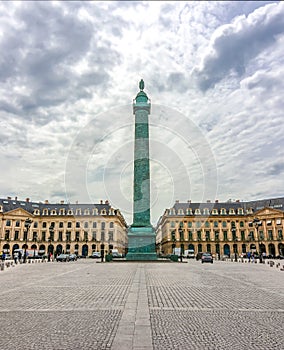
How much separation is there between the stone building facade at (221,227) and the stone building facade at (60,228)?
701 inches

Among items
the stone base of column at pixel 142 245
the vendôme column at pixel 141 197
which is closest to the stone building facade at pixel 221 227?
the vendôme column at pixel 141 197

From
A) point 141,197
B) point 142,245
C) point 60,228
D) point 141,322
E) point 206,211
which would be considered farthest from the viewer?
point 206,211

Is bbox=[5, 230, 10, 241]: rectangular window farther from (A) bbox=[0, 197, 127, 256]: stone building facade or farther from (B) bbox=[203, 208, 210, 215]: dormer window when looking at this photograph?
(B) bbox=[203, 208, 210, 215]: dormer window

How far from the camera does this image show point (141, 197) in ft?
160

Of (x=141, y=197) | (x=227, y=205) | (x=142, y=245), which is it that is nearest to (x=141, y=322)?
(x=142, y=245)

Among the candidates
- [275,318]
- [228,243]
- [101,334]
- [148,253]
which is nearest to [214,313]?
[275,318]

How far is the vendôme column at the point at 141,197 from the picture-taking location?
1810 inches

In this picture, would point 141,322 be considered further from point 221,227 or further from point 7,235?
point 221,227

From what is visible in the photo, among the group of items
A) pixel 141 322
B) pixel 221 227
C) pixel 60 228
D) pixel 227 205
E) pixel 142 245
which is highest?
pixel 227 205

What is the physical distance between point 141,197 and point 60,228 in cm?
5503

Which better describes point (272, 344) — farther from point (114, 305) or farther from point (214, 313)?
point (114, 305)

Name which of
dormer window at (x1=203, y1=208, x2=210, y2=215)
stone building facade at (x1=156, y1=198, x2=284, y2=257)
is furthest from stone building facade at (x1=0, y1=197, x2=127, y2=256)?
dormer window at (x1=203, y1=208, x2=210, y2=215)

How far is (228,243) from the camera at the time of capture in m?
94.6

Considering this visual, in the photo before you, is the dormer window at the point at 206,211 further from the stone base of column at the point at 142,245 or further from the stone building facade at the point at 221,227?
the stone base of column at the point at 142,245
